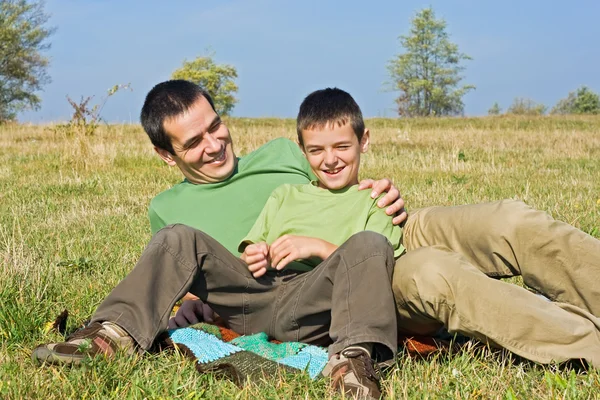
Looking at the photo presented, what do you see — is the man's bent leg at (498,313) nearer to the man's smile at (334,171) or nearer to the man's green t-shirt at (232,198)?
the man's smile at (334,171)

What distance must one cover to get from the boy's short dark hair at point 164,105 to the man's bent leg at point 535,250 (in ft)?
5.39

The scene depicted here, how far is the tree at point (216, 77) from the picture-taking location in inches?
2159

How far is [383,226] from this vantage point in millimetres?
3436

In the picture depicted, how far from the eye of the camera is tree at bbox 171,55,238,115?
180 feet

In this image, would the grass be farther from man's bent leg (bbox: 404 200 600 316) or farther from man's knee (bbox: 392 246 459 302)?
man's bent leg (bbox: 404 200 600 316)

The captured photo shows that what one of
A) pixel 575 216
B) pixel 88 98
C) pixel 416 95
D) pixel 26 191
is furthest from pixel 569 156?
pixel 416 95

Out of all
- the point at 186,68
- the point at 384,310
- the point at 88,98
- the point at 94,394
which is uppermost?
the point at 186,68

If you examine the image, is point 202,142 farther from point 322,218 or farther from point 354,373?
point 354,373

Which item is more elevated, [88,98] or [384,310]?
[88,98]

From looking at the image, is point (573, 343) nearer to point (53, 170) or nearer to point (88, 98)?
point (53, 170)

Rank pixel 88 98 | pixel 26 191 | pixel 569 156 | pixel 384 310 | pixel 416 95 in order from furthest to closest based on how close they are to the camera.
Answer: pixel 416 95 → pixel 569 156 → pixel 88 98 → pixel 26 191 → pixel 384 310

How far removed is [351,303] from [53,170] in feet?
28.8

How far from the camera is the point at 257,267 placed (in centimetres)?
330

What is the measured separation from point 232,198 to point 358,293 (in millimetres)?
1316
